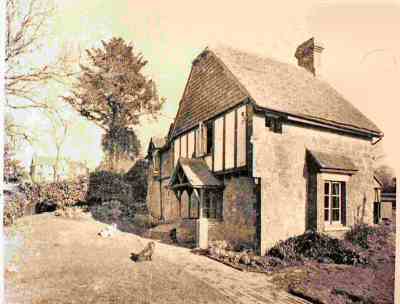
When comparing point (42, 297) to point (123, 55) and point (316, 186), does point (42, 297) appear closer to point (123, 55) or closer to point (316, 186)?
point (123, 55)

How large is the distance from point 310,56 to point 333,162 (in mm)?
5904

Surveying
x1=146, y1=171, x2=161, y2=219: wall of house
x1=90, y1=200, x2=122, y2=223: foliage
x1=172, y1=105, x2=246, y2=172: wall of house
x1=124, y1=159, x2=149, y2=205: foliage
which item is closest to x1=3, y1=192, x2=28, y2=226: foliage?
x1=124, y1=159, x2=149, y2=205: foliage

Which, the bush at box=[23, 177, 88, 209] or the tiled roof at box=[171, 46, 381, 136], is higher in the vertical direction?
the tiled roof at box=[171, 46, 381, 136]

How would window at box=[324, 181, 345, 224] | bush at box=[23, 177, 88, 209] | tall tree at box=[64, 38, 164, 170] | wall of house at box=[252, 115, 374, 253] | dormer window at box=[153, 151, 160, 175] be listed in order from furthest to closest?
dormer window at box=[153, 151, 160, 175] → bush at box=[23, 177, 88, 209] → window at box=[324, 181, 345, 224] → wall of house at box=[252, 115, 374, 253] → tall tree at box=[64, 38, 164, 170]

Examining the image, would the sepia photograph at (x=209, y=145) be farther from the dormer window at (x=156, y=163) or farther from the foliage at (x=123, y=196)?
the dormer window at (x=156, y=163)

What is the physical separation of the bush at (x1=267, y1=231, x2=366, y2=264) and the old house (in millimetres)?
312

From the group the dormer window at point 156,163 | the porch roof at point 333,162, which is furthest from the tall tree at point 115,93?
the dormer window at point 156,163

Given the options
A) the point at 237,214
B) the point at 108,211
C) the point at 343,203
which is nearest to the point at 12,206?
the point at 237,214

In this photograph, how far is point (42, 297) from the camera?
5148 millimetres

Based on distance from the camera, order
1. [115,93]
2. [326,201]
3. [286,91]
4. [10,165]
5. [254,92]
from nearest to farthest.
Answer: [10,165] < [115,93] < [254,92] < [326,201] < [286,91]

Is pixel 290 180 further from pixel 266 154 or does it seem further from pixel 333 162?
pixel 333 162

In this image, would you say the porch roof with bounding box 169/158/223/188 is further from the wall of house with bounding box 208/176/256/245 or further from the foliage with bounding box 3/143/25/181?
the foliage with bounding box 3/143/25/181

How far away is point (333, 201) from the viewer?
1006 cm

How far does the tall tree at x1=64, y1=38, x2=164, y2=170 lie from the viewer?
640 cm
